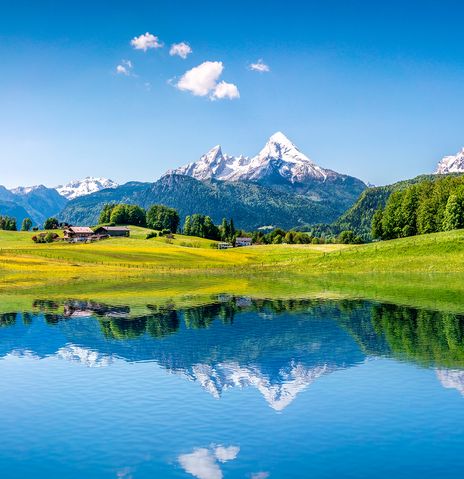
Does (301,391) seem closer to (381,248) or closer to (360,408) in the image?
(360,408)

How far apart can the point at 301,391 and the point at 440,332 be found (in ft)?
65.6

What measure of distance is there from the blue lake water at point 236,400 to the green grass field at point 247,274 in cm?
2282

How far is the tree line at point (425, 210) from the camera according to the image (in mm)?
157500

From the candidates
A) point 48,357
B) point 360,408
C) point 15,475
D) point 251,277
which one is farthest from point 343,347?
point 251,277

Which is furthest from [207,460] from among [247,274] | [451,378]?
[247,274]

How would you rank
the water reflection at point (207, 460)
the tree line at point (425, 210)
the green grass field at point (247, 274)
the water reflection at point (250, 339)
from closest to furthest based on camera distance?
the water reflection at point (207, 460) < the water reflection at point (250, 339) < the green grass field at point (247, 274) < the tree line at point (425, 210)

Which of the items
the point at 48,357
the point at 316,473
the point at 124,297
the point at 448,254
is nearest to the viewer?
the point at 316,473

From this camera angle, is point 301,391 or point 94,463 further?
point 301,391

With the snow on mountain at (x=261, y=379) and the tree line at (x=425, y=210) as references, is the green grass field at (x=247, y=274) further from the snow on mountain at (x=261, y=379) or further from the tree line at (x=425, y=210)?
the snow on mountain at (x=261, y=379)

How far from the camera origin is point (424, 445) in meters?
23.7

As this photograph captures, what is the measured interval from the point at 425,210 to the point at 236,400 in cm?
15533

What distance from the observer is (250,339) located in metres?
47.4

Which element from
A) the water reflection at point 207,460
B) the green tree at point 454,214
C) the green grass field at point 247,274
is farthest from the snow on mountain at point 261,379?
the green tree at point 454,214

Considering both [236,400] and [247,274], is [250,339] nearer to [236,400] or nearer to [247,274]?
[236,400]
